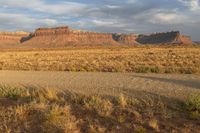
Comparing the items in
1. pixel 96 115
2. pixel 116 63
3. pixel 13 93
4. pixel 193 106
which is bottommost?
pixel 116 63

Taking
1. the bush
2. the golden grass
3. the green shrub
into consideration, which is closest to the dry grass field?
the green shrub

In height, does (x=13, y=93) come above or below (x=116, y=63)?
above

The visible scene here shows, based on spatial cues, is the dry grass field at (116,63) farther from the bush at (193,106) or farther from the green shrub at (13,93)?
the bush at (193,106)

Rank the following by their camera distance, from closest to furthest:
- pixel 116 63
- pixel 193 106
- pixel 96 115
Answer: pixel 193 106 → pixel 96 115 → pixel 116 63

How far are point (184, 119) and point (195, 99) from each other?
1.25m

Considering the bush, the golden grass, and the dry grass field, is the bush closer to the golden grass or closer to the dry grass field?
the golden grass

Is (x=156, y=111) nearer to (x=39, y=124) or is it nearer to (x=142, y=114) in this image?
(x=142, y=114)

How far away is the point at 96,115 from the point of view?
1149 cm

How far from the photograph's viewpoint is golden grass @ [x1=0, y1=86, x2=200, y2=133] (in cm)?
1046

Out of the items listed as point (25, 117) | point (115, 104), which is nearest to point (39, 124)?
point (25, 117)

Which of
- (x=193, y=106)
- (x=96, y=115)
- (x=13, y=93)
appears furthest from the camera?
(x=13, y=93)

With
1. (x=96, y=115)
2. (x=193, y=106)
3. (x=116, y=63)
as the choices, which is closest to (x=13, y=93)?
(x=96, y=115)

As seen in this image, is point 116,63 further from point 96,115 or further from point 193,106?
point 193,106

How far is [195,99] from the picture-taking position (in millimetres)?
11727
